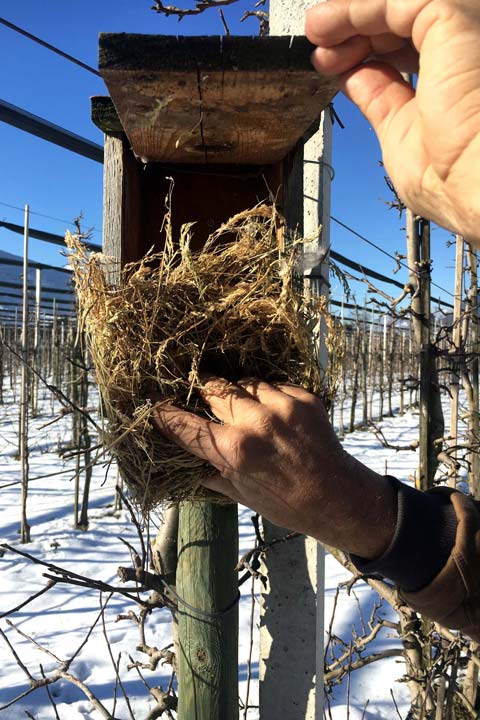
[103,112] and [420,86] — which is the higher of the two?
[103,112]

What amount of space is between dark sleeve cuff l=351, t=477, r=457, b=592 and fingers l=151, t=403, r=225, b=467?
0.31 metres

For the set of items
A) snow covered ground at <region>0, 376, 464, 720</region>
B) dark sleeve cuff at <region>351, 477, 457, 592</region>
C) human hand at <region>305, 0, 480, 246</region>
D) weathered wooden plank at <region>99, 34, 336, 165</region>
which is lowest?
snow covered ground at <region>0, 376, 464, 720</region>

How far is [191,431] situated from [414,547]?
417 millimetres

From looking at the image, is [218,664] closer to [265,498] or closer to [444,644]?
[265,498]

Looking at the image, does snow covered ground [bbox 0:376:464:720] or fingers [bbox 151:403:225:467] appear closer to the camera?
fingers [bbox 151:403:225:467]

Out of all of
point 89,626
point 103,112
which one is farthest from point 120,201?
point 89,626

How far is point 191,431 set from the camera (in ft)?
2.72

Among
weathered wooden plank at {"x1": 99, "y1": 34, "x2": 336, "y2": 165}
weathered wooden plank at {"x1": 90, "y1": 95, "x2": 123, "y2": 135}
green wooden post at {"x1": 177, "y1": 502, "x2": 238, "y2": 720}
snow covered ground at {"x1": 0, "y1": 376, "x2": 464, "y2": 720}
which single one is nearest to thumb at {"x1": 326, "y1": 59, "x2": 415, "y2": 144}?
weathered wooden plank at {"x1": 99, "y1": 34, "x2": 336, "y2": 165}

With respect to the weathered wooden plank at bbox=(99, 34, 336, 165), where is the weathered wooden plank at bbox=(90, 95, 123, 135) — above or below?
above

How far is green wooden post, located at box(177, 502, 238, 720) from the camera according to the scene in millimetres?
1252

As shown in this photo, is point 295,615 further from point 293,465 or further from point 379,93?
point 379,93

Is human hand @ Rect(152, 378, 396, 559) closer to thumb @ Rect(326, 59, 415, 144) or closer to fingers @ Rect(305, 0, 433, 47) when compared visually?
thumb @ Rect(326, 59, 415, 144)

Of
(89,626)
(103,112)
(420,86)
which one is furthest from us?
(89,626)

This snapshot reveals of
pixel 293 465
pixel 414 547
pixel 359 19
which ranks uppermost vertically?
pixel 359 19
